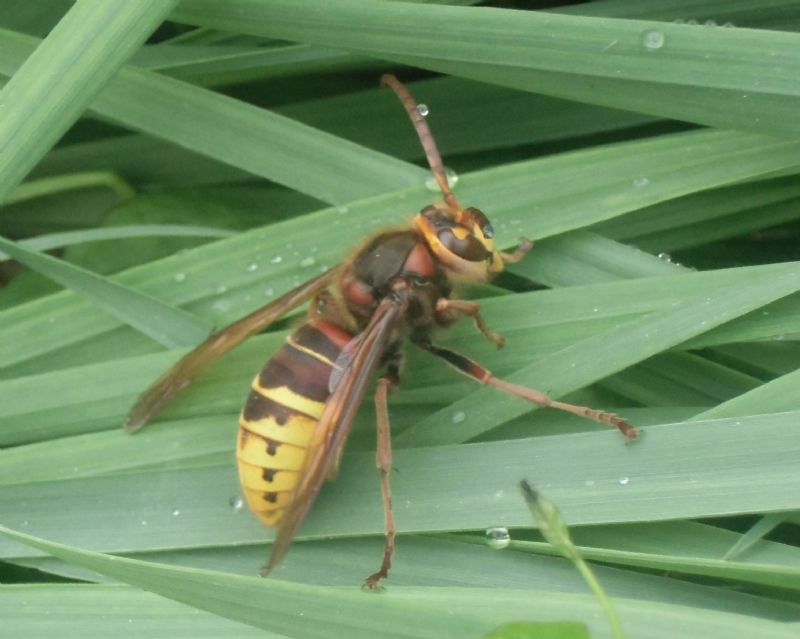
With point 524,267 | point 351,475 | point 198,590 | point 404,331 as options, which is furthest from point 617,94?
point 198,590

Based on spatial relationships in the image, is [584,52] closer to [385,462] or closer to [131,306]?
[385,462]

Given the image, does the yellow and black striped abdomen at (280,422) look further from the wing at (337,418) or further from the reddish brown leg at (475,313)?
the reddish brown leg at (475,313)

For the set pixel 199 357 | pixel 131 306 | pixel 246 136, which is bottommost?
pixel 199 357

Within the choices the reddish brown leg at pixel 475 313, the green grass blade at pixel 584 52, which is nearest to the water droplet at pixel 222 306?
the reddish brown leg at pixel 475 313

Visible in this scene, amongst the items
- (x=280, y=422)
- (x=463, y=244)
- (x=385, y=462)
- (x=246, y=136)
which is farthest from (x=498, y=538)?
(x=246, y=136)

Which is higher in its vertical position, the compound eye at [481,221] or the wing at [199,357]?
the compound eye at [481,221]

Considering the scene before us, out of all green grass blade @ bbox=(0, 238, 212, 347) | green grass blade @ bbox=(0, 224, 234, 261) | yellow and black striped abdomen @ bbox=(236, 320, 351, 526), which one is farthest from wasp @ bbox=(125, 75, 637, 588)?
green grass blade @ bbox=(0, 224, 234, 261)

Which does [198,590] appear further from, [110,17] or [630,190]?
[630,190]
